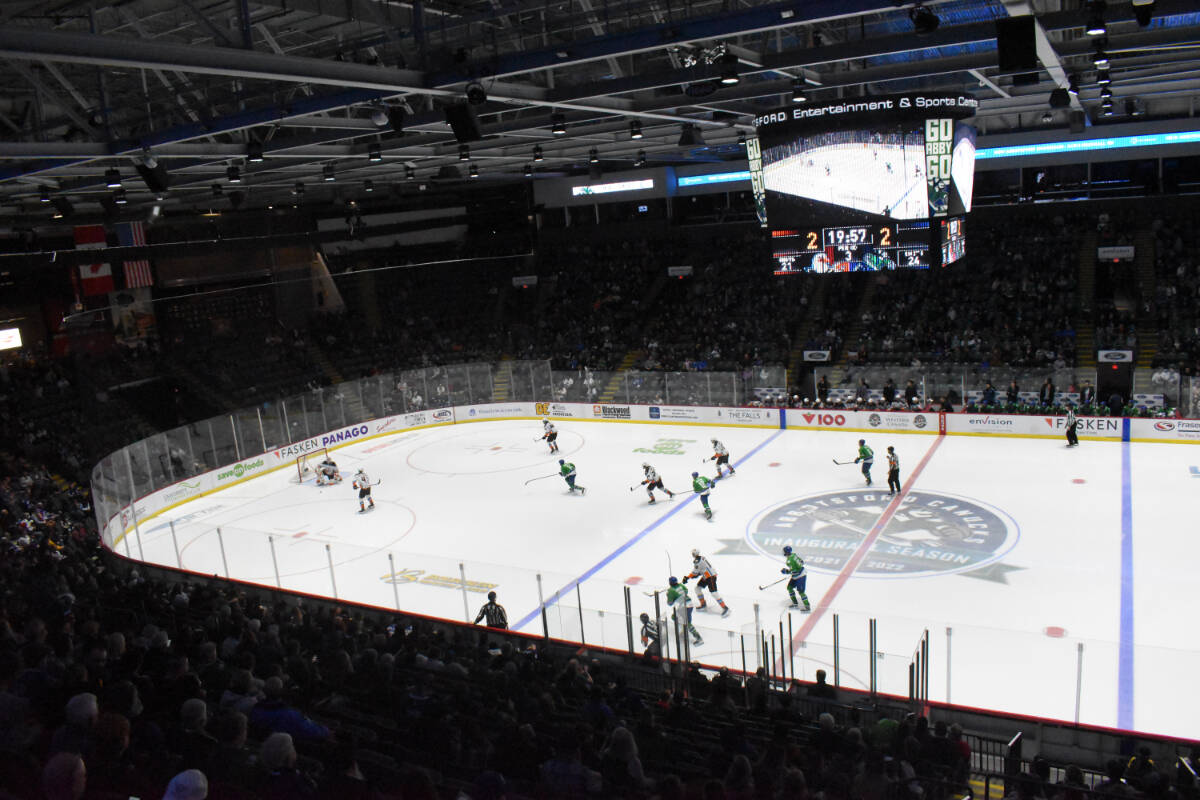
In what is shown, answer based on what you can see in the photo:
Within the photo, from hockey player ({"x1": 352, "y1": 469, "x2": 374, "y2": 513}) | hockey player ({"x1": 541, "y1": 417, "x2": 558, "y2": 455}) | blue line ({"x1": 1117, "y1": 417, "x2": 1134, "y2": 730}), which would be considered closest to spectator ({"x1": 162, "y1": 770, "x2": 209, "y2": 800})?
blue line ({"x1": 1117, "y1": 417, "x2": 1134, "y2": 730})

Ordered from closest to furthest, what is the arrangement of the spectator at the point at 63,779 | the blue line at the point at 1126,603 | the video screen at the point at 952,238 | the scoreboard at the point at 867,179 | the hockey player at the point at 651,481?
the spectator at the point at 63,779 → the blue line at the point at 1126,603 → the scoreboard at the point at 867,179 → the video screen at the point at 952,238 → the hockey player at the point at 651,481

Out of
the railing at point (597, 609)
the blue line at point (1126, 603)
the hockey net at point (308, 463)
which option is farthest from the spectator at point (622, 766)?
the hockey net at point (308, 463)

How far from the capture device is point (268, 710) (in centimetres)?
604

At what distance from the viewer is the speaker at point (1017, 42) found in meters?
9.33

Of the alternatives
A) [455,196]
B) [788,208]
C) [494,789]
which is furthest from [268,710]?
[455,196]

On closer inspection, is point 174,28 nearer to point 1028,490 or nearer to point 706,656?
point 706,656

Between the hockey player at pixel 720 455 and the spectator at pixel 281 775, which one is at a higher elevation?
the spectator at pixel 281 775

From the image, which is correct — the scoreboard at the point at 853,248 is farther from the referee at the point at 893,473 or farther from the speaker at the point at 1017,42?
the speaker at the point at 1017,42

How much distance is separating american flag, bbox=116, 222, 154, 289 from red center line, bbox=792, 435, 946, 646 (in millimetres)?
25955

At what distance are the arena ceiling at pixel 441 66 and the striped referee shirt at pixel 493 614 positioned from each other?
6.65 meters

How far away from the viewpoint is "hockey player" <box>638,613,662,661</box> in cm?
1020

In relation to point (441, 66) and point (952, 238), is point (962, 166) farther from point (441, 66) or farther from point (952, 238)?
point (441, 66)

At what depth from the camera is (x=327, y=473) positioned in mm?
23047

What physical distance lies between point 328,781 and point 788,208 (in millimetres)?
15294
